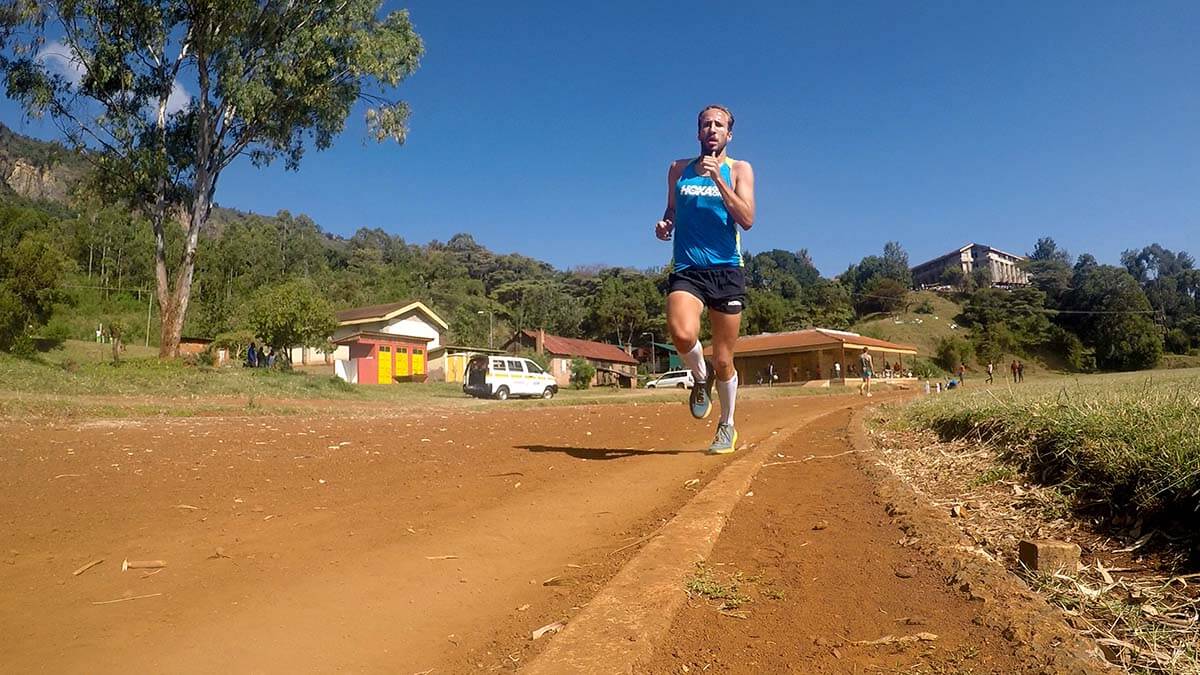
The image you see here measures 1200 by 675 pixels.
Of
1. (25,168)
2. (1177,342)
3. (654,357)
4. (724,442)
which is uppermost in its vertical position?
(25,168)

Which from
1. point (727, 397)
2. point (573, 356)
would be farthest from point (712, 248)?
point (573, 356)

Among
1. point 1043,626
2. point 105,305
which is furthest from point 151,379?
point 105,305

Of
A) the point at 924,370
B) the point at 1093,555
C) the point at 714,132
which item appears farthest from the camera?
the point at 924,370

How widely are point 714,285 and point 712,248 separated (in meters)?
0.26

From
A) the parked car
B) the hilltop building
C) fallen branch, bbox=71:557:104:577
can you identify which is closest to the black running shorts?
fallen branch, bbox=71:557:104:577

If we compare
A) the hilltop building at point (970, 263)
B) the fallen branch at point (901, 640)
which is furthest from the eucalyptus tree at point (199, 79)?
the hilltop building at point (970, 263)

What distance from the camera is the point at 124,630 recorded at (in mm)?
1626

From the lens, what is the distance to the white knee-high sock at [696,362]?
15.6ft

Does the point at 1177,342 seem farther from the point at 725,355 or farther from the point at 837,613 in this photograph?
the point at 837,613

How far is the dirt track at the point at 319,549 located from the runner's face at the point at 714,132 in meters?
2.12

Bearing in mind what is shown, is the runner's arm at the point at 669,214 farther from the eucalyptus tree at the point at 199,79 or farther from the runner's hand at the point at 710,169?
the eucalyptus tree at the point at 199,79

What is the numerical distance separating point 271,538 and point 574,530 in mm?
1099

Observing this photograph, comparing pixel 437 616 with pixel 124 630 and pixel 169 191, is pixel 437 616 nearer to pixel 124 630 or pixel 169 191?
pixel 124 630

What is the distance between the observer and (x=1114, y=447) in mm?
2430
